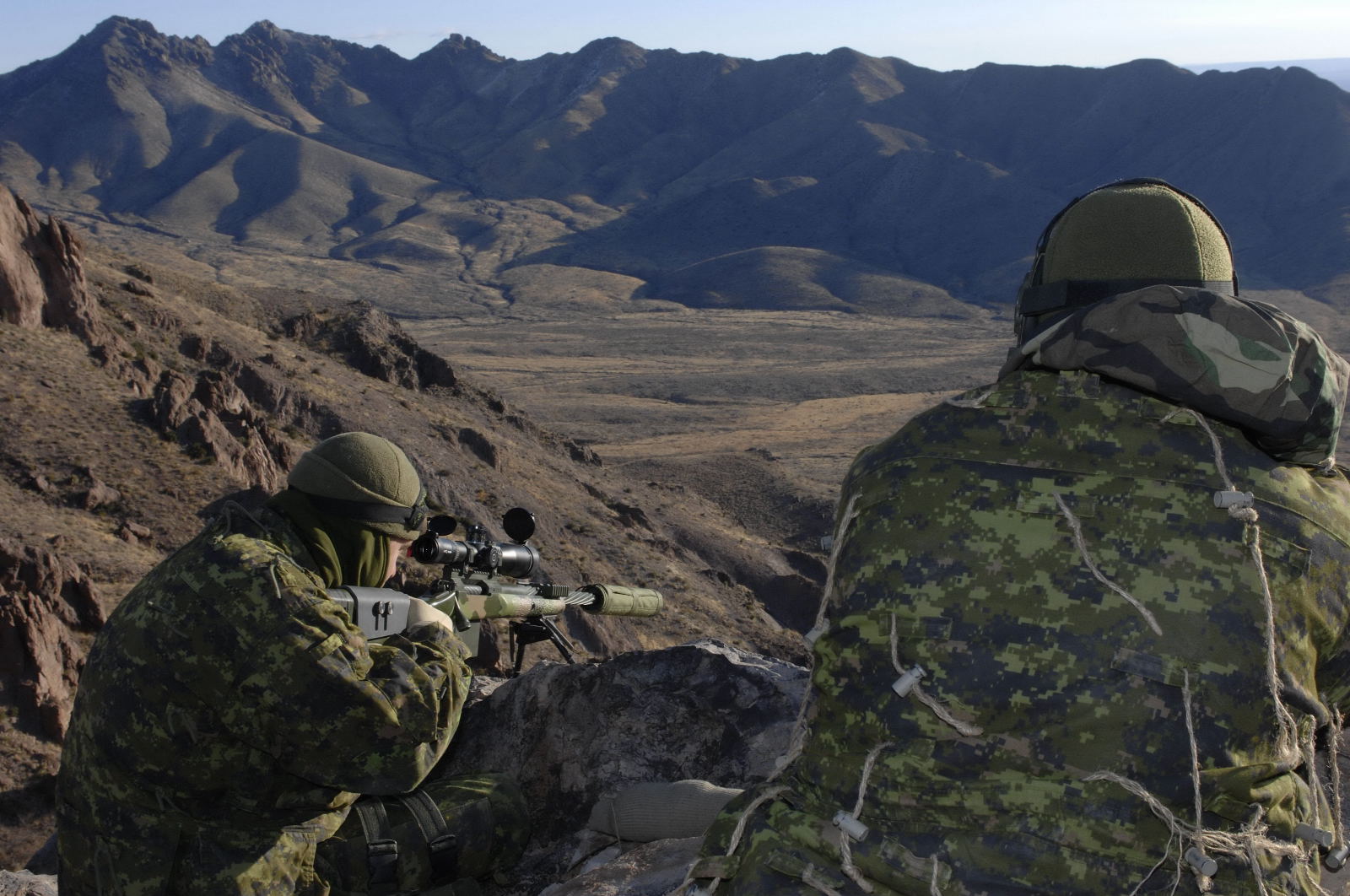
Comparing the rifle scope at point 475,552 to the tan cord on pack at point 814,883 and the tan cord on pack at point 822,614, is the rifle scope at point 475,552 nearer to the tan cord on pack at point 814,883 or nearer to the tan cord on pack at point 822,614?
the tan cord on pack at point 822,614

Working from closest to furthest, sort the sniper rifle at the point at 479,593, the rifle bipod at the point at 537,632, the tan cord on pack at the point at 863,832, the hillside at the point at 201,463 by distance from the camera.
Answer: the tan cord on pack at the point at 863,832 < the sniper rifle at the point at 479,593 < the rifle bipod at the point at 537,632 < the hillside at the point at 201,463

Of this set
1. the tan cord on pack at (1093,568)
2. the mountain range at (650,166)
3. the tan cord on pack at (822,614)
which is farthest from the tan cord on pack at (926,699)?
the mountain range at (650,166)

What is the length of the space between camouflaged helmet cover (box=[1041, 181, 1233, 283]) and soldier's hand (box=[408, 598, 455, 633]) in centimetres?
224

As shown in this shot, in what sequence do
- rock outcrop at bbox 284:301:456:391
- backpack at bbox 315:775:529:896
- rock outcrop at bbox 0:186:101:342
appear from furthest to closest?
1. rock outcrop at bbox 284:301:456:391
2. rock outcrop at bbox 0:186:101:342
3. backpack at bbox 315:775:529:896

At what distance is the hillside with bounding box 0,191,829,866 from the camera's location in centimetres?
810

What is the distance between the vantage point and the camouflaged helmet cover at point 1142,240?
215cm

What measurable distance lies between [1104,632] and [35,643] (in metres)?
7.49

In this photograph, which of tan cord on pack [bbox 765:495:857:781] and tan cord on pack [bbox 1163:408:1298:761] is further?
tan cord on pack [bbox 765:495:857:781]

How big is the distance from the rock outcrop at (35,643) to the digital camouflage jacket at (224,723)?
451cm

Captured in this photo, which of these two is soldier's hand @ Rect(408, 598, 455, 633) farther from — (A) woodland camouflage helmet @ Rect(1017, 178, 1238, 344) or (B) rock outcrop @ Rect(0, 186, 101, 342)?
(B) rock outcrop @ Rect(0, 186, 101, 342)

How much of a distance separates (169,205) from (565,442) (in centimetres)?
8044

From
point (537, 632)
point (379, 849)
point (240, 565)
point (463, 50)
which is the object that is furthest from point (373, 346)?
point (463, 50)

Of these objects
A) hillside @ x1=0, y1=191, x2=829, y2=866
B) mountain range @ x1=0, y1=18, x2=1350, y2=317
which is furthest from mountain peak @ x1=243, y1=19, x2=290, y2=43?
hillside @ x1=0, y1=191, x2=829, y2=866

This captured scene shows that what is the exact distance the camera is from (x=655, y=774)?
14.6 ft
